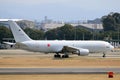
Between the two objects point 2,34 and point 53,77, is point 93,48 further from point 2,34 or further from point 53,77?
point 2,34

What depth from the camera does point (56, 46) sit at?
251 feet

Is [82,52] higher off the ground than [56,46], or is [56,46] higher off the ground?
[56,46]

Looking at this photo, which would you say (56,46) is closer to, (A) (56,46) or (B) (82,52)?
(A) (56,46)

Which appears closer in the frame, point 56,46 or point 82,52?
point 82,52

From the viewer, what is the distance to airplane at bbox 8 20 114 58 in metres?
75.3

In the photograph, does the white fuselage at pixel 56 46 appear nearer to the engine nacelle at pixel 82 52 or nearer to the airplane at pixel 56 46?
the airplane at pixel 56 46

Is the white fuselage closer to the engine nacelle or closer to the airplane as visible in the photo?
the airplane

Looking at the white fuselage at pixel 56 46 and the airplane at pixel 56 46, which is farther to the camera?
the white fuselage at pixel 56 46

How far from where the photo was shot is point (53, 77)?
38344 millimetres

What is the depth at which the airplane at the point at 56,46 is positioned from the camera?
75.3m

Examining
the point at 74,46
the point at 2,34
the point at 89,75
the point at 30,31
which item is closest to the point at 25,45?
the point at 74,46

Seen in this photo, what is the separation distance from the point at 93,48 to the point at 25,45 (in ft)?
39.8

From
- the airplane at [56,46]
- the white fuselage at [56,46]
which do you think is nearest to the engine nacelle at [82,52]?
the airplane at [56,46]

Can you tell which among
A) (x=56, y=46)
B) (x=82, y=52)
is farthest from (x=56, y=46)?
(x=82, y=52)
